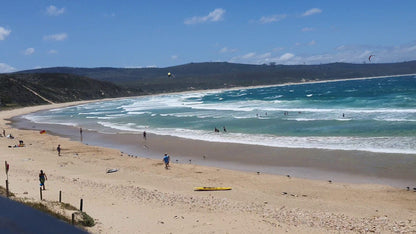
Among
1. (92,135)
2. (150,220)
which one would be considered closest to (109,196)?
(150,220)

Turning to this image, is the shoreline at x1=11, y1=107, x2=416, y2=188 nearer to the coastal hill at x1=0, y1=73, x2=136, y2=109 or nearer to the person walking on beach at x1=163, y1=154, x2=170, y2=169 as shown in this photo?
the person walking on beach at x1=163, y1=154, x2=170, y2=169

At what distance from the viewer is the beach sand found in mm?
11508

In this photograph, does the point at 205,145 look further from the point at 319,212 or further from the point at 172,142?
the point at 319,212

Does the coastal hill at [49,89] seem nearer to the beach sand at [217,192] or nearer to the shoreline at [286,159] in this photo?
the shoreline at [286,159]

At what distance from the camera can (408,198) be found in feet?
46.4

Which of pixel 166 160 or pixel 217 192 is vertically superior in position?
pixel 166 160

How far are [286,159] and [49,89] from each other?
275 feet

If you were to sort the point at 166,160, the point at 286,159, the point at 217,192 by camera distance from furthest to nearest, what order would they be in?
1. the point at 286,159
2. the point at 166,160
3. the point at 217,192

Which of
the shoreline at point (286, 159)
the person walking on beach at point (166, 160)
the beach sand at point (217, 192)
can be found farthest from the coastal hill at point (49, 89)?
the person walking on beach at point (166, 160)

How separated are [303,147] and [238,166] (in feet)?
16.4

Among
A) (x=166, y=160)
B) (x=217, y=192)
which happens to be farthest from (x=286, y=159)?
(x=217, y=192)

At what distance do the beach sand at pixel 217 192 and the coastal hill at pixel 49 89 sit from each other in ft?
182

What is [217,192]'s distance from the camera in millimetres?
15648

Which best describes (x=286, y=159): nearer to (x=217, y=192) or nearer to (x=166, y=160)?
(x=166, y=160)
